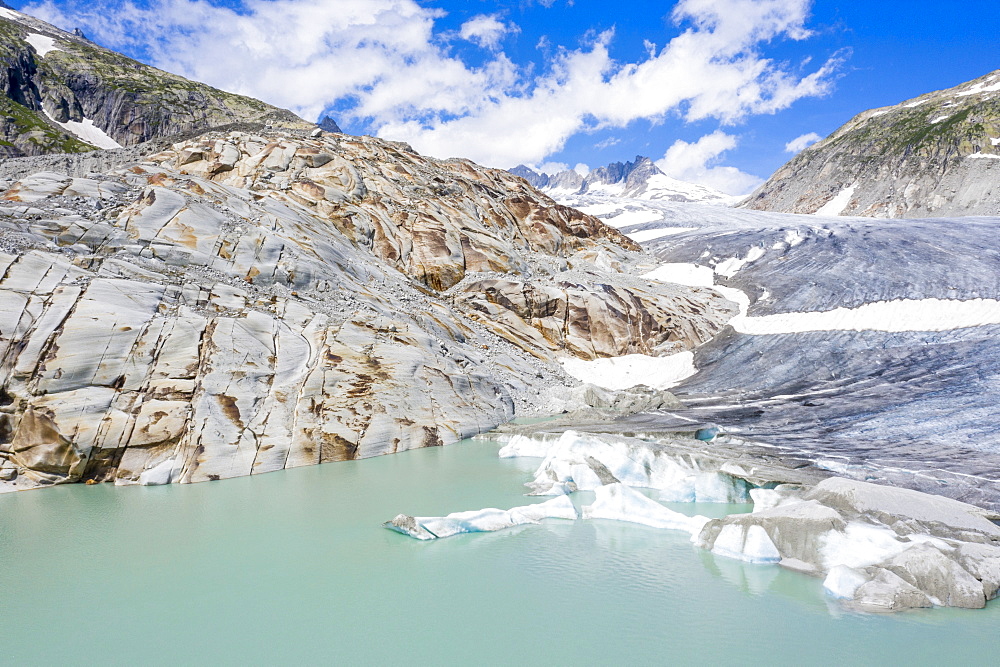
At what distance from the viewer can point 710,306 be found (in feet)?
114

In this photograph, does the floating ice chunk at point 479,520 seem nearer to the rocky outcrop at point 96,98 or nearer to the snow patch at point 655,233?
the snow patch at point 655,233

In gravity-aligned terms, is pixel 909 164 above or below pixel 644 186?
below

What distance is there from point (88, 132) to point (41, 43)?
1169 inches

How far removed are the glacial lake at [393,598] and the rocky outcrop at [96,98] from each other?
81.4m

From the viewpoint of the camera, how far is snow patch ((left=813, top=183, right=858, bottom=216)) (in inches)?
2881

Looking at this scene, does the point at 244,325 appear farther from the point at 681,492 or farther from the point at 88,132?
the point at 88,132

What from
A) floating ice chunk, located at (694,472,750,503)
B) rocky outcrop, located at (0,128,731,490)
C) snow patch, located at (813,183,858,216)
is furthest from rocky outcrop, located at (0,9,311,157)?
floating ice chunk, located at (694,472,750,503)

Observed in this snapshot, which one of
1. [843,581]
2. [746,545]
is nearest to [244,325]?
[746,545]

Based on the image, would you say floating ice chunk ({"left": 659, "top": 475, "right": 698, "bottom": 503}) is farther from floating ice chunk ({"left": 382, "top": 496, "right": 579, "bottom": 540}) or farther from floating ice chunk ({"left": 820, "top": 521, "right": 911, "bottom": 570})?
floating ice chunk ({"left": 820, "top": 521, "right": 911, "bottom": 570})

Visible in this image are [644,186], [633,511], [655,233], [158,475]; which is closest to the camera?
[633,511]

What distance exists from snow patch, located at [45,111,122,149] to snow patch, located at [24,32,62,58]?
60.7ft

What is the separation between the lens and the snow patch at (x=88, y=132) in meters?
86.0

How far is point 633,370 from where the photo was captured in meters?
30.0

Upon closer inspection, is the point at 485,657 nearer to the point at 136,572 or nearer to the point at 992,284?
the point at 136,572
